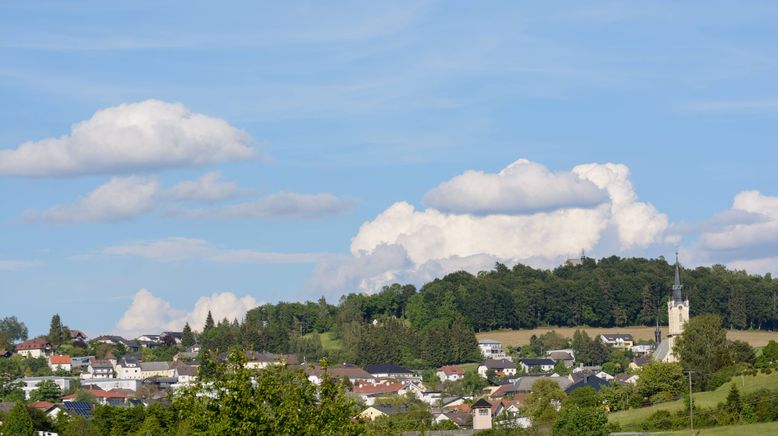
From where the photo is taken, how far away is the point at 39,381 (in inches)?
6590

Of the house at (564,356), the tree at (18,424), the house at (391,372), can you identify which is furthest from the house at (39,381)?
the house at (564,356)

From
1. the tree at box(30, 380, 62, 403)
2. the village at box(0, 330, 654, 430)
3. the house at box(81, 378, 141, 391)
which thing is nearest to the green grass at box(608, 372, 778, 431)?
the village at box(0, 330, 654, 430)

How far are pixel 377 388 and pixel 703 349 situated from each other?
6218 cm

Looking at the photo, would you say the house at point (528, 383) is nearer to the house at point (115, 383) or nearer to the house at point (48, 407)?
the house at point (48, 407)

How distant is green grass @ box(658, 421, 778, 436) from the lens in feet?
260

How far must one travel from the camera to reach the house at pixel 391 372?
613 ft

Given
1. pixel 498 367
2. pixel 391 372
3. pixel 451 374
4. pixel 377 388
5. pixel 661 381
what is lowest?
pixel 377 388

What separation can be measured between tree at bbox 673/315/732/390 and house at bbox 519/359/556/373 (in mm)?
61582

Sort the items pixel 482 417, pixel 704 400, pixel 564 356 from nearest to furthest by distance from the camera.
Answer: pixel 704 400 < pixel 482 417 < pixel 564 356

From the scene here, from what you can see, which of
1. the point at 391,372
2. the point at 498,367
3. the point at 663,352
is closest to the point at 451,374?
the point at 498,367

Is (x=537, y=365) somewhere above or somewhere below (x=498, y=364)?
below

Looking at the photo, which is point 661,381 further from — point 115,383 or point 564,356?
point 115,383

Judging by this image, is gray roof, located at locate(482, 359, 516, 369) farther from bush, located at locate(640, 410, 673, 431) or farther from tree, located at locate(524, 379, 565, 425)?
bush, located at locate(640, 410, 673, 431)

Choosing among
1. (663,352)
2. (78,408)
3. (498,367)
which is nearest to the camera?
(78,408)
